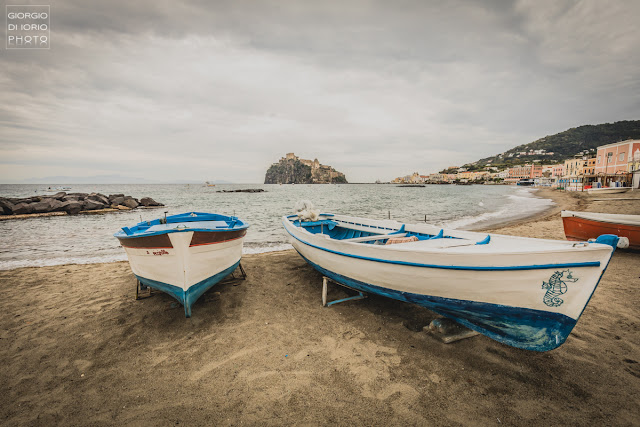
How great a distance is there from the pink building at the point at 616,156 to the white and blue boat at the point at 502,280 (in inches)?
2317

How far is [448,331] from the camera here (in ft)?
14.5

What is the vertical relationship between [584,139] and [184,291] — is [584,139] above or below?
above

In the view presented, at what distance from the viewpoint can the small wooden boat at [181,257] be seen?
192 inches

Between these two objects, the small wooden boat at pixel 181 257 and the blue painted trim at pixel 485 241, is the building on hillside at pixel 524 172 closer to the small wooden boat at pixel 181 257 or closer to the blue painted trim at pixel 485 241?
the blue painted trim at pixel 485 241

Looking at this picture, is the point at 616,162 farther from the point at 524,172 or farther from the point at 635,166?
the point at 524,172

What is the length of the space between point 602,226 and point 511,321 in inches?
345

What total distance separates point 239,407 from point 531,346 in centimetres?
413

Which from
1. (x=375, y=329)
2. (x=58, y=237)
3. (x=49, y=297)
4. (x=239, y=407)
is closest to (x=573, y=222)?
(x=375, y=329)

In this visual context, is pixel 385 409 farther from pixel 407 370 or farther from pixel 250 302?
pixel 250 302

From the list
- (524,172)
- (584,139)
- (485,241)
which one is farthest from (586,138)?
(485,241)

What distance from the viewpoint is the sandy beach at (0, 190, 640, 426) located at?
123 inches

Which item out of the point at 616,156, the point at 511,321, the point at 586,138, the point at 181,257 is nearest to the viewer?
the point at 511,321

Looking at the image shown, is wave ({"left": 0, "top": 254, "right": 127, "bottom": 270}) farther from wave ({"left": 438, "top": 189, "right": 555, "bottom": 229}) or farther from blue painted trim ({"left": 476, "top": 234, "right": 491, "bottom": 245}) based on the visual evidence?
wave ({"left": 438, "top": 189, "right": 555, "bottom": 229})

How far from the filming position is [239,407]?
3227 millimetres
